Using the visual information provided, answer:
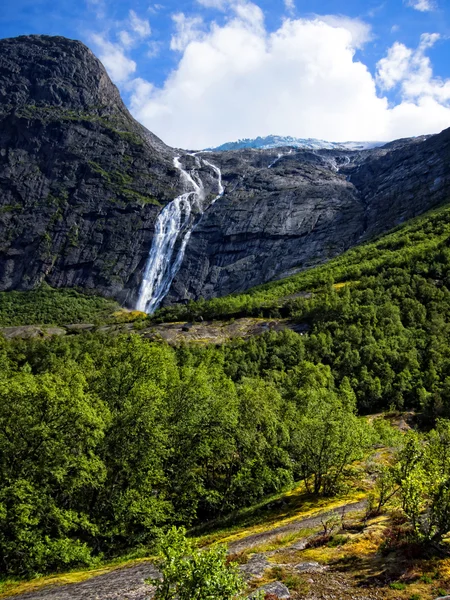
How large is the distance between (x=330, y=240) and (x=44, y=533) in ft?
592

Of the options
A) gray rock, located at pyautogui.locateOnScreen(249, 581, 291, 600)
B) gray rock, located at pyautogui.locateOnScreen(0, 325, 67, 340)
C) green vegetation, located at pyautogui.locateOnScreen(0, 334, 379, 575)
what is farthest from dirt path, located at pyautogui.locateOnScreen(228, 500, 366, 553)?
gray rock, located at pyautogui.locateOnScreen(0, 325, 67, 340)

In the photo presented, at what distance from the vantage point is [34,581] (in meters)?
21.4

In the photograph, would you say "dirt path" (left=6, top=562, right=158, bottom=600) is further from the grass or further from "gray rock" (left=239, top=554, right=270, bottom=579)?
"gray rock" (left=239, top=554, right=270, bottom=579)

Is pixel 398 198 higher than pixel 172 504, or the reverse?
pixel 398 198

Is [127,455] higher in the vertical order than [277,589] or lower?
higher

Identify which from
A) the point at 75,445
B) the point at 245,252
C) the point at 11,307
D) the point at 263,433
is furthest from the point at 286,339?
the point at 11,307

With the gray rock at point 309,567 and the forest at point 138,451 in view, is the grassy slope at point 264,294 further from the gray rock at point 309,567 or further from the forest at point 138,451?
the gray rock at point 309,567

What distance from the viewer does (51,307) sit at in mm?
177250

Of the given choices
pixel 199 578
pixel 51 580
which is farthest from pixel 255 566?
pixel 51 580

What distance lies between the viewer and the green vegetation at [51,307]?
164m

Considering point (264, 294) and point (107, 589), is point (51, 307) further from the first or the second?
point (107, 589)

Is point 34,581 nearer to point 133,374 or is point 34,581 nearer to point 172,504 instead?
point 172,504

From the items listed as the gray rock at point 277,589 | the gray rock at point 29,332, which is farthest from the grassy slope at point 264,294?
the gray rock at point 277,589

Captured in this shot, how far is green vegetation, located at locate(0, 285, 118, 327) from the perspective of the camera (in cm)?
16412
